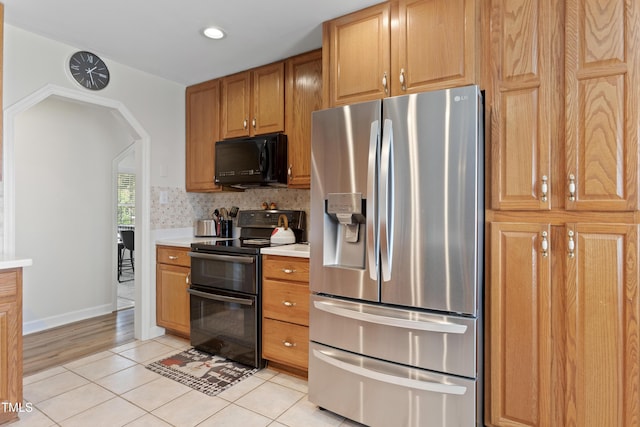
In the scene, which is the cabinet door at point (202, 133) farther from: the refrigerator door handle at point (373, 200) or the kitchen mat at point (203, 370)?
the refrigerator door handle at point (373, 200)

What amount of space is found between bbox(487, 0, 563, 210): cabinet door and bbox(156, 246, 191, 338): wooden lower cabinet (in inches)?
97.1

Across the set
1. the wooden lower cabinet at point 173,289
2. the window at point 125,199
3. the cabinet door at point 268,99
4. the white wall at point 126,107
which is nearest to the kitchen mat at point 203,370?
the wooden lower cabinet at point 173,289

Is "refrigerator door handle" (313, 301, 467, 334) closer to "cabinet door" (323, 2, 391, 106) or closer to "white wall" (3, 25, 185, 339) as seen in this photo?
"cabinet door" (323, 2, 391, 106)

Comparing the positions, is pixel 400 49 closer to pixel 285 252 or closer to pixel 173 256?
pixel 285 252

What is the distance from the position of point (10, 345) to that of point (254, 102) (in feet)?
7.50

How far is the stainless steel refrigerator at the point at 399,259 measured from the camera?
1.60 meters

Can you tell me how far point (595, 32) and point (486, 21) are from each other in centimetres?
47

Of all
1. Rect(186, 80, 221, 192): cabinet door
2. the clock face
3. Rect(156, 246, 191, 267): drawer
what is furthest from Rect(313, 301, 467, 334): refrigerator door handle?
the clock face

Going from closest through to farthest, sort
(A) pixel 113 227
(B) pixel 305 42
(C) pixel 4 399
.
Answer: (C) pixel 4 399 → (B) pixel 305 42 → (A) pixel 113 227

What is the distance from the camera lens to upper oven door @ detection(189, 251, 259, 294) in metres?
2.53

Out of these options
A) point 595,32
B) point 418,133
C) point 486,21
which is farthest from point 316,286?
Answer: point 595,32

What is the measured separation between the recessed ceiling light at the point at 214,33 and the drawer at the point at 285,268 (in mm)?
1566

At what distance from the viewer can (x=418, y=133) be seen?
170 cm

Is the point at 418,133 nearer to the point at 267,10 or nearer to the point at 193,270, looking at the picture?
the point at 267,10
